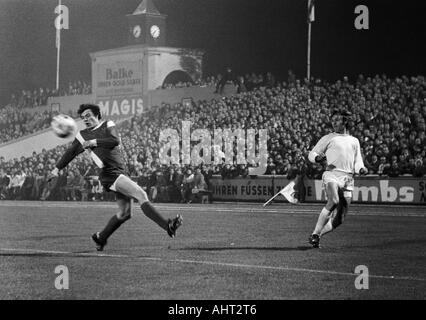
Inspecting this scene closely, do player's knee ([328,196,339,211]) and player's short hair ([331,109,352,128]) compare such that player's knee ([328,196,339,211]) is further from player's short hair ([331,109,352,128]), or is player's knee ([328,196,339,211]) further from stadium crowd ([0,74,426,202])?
stadium crowd ([0,74,426,202])

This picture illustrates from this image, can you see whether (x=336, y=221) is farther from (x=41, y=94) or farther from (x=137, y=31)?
(x=41, y=94)

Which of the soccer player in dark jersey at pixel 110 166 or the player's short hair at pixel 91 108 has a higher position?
the player's short hair at pixel 91 108

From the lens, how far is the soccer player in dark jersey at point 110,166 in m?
12.9

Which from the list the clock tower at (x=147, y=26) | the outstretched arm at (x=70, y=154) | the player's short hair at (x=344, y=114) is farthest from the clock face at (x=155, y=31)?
the outstretched arm at (x=70, y=154)

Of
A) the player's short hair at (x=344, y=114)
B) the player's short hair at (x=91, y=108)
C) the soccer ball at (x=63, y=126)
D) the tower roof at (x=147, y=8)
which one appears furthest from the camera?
the tower roof at (x=147, y=8)

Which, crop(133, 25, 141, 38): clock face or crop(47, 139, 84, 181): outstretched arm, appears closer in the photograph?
crop(47, 139, 84, 181): outstretched arm

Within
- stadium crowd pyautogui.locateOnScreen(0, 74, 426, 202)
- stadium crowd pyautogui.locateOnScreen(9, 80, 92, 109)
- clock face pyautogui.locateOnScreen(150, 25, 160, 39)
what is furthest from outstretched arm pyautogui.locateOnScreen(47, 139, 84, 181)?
stadium crowd pyautogui.locateOnScreen(9, 80, 92, 109)

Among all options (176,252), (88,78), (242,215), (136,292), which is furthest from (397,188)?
(88,78)

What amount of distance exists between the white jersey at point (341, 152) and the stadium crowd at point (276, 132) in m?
14.0

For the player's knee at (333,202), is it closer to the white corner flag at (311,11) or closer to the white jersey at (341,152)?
the white jersey at (341,152)

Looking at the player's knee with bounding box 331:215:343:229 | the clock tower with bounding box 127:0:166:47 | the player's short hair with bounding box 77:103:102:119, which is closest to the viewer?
the player's short hair with bounding box 77:103:102:119

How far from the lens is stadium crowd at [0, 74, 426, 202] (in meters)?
29.0

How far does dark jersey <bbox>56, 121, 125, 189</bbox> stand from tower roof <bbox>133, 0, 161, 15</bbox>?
147 ft
